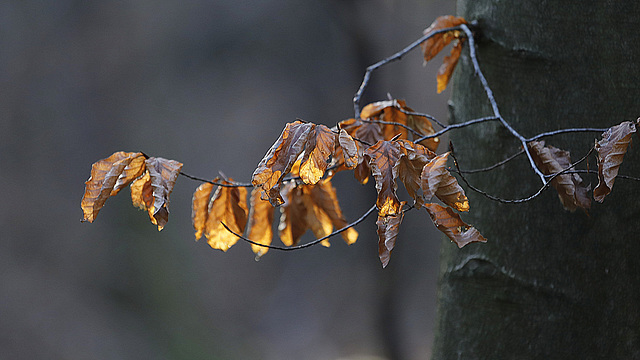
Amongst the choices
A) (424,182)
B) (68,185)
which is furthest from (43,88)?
(424,182)

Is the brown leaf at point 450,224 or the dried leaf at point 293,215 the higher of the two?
the dried leaf at point 293,215

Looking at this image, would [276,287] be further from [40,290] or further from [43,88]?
[43,88]

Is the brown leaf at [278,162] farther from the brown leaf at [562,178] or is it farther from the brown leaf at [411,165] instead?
the brown leaf at [562,178]

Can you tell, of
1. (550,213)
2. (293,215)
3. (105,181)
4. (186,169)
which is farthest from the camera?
(186,169)

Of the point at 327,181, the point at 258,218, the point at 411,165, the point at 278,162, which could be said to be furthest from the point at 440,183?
the point at 258,218

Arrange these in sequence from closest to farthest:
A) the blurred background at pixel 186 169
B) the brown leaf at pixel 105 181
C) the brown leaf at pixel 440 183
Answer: the brown leaf at pixel 440 183, the brown leaf at pixel 105 181, the blurred background at pixel 186 169

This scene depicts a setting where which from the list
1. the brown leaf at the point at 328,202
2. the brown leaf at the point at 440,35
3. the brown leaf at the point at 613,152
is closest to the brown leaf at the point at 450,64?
the brown leaf at the point at 440,35

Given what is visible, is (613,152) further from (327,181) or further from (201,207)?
(201,207)
